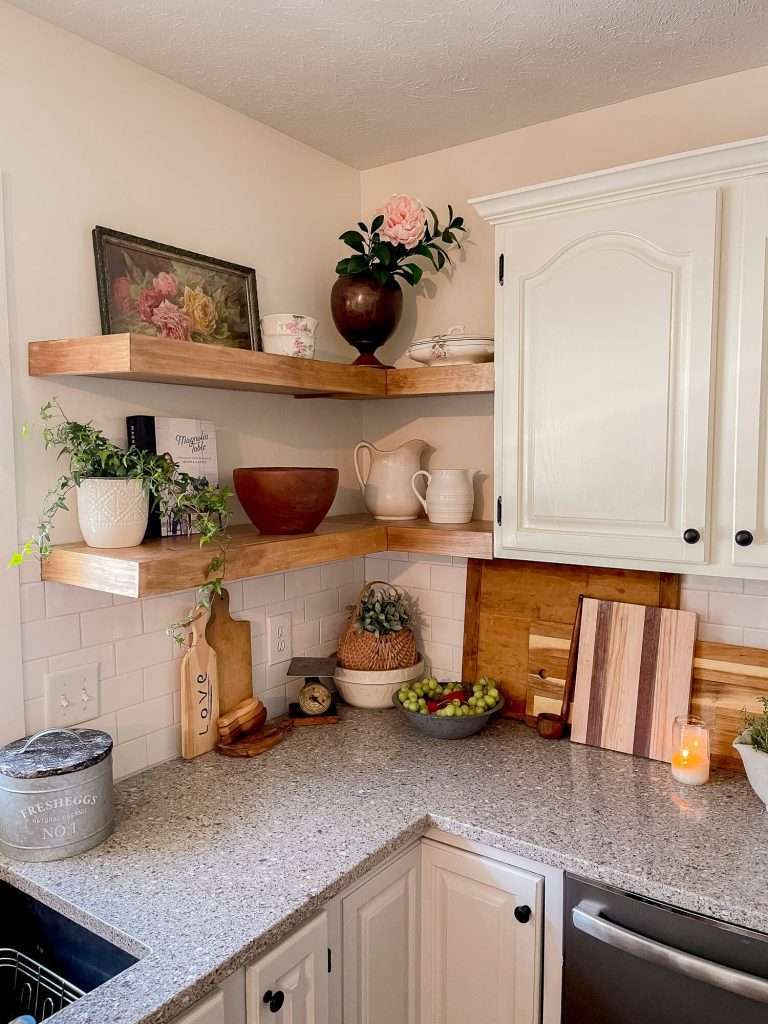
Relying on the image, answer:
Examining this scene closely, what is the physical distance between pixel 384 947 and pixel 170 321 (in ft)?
4.49

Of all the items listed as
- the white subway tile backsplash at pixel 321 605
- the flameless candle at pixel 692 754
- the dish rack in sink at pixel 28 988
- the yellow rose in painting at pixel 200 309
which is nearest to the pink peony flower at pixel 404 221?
the yellow rose in painting at pixel 200 309

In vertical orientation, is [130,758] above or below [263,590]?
below

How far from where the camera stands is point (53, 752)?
1.40 metres

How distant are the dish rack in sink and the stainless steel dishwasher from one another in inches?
34.8

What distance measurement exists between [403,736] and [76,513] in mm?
958

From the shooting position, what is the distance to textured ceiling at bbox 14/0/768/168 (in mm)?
1455

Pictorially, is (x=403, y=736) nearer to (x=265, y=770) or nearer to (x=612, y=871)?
(x=265, y=770)

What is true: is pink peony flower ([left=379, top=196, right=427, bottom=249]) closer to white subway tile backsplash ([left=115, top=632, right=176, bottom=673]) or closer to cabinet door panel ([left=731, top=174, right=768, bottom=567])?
cabinet door panel ([left=731, top=174, right=768, bottom=567])

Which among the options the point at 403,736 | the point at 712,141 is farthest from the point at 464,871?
the point at 712,141

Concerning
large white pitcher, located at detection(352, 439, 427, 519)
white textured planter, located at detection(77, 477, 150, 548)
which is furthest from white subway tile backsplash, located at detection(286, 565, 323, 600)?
white textured planter, located at detection(77, 477, 150, 548)

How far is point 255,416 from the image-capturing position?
1.99m

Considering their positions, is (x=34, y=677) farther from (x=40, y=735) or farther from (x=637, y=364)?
(x=637, y=364)

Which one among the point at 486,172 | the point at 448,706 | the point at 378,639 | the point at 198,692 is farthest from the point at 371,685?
the point at 486,172

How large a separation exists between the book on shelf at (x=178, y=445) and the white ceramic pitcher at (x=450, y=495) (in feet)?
1.83
